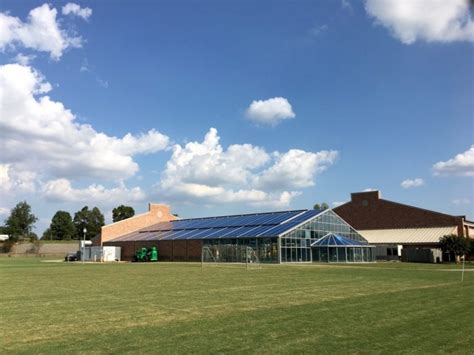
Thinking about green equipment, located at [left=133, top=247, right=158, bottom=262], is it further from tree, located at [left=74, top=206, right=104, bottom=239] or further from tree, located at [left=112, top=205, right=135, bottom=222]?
tree, located at [left=74, top=206, right=104, bottom=239]

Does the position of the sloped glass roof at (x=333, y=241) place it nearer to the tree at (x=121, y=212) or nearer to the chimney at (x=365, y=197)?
the chimney at (x=365, y=197)

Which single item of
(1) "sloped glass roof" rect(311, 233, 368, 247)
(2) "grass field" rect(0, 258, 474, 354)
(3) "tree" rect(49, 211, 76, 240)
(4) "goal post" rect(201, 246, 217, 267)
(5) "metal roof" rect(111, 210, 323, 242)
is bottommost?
(2) "grass field" rect(0, 258, 474, 354)

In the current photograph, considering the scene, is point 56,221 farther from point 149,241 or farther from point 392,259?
point 392,259

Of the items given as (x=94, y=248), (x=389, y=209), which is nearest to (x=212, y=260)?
(x=94, y=248)

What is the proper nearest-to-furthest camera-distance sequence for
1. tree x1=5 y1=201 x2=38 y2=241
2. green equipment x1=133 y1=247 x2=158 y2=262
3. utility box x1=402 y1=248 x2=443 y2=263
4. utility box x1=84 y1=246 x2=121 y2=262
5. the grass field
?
the grass field
utility box x1=402 y1=248 x2=443 y2=263
green equipment x1=133 y1=247 x2=158 y2=262
utility box x1=84 y1=246 x2=121 y2=262
tree x1=5 y1=201 x2=38 y2=241

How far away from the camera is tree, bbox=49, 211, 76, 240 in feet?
508

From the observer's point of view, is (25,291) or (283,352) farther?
(25,291)

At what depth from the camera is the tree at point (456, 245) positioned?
6003 centimetres

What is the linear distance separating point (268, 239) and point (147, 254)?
24082 millimetres

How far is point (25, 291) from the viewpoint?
20.3 meters

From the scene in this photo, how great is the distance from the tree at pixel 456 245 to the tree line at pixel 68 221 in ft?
344

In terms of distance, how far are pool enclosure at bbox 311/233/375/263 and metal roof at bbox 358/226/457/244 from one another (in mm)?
13572

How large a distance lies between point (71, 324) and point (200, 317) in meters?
3.30

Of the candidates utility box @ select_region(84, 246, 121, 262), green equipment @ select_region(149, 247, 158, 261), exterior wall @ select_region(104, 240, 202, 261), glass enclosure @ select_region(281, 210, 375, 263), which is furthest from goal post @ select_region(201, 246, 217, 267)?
utility box @ select_region(84, 246, 121, 262)
